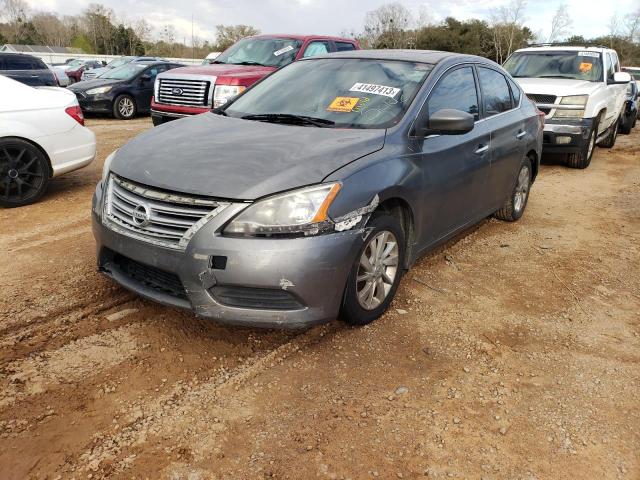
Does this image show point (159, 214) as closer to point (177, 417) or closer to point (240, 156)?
point (240, 156)

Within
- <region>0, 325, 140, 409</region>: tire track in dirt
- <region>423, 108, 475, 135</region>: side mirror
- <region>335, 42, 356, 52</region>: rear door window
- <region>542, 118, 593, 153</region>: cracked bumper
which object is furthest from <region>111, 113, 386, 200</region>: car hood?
<region>335, 42, 356, 52</region>: rear door window

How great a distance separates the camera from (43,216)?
5.46 meters

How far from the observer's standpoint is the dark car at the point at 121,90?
43.0ft

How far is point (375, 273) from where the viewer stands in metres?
3.25

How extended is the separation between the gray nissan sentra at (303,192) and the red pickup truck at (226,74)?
464cm

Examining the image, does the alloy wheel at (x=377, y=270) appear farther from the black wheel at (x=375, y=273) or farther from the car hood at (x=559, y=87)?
the car hood at (x=559, y=87)

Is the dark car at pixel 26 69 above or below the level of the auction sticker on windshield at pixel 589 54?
below

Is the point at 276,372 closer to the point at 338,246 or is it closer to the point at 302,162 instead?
the point at 338,246

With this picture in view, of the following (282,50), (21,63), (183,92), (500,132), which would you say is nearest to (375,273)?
(500,132)

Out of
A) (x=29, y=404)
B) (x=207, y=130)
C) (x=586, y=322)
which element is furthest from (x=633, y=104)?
(x=29, y=404)

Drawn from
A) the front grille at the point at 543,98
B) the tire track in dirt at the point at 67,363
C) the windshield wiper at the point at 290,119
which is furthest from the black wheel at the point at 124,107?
the tire track in dirt at the point at 67,363

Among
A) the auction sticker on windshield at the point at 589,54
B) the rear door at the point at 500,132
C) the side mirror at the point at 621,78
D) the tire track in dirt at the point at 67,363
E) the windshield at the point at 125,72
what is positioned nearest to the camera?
the tire track in dirt at the point at 67,363

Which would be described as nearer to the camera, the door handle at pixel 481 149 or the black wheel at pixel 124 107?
the door handle at pixel 481 149

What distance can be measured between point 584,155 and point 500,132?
5095 millimetres
